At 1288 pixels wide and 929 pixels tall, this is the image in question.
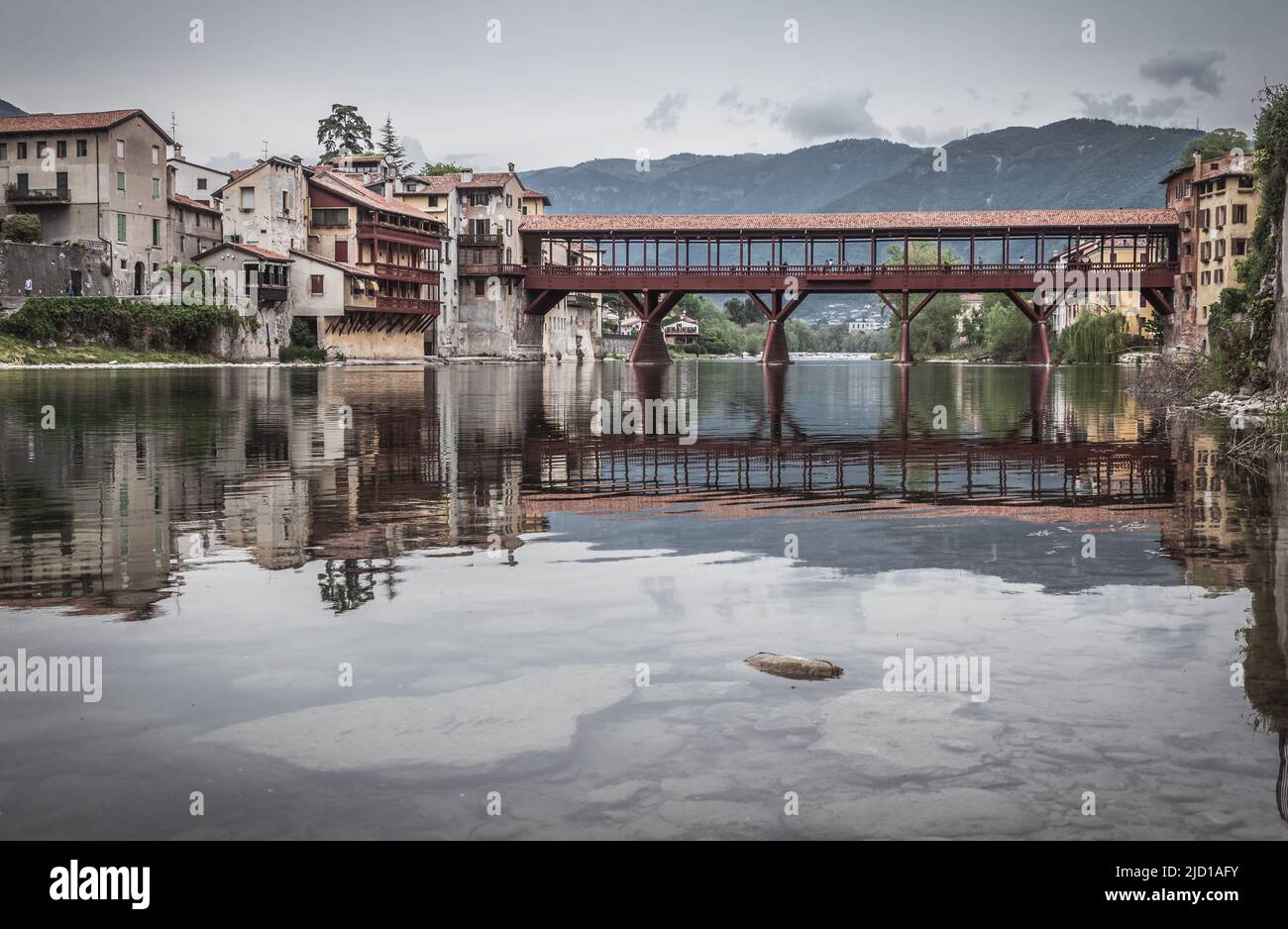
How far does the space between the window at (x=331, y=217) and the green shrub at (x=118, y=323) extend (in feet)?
40.9

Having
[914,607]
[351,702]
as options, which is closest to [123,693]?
[351,702]

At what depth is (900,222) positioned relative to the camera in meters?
78.2

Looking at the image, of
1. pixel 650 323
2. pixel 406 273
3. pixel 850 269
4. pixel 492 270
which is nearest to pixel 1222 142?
pixel 850 269

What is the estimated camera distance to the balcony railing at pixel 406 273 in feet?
261

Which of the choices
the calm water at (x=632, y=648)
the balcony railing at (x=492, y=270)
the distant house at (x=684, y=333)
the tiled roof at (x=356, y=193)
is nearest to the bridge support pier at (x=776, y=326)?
the balcony railing at (x=492, y=270)

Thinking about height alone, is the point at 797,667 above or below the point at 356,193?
below

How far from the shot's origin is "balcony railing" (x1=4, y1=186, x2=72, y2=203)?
6944 cm

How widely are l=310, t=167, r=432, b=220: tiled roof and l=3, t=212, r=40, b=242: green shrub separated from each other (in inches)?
689

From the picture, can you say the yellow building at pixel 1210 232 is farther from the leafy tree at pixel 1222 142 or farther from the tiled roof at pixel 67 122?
the tiled roof at pixel 67 122

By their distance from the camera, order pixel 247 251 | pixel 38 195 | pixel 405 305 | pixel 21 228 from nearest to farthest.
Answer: pixel 21 228 < pixel 38 195 < pixel 247 251 < pixel 405 305

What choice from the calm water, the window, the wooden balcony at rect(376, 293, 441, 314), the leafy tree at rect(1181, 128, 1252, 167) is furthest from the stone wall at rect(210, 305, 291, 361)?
the leafy tree at rect(1181, 128, 1252, 167)

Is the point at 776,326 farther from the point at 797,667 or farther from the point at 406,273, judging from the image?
the point at 797,667

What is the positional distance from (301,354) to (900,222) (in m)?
36.1

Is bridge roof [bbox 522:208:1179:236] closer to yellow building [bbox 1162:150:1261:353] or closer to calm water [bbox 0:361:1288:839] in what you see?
yellow building [bbox 1162:150:1261:353]
